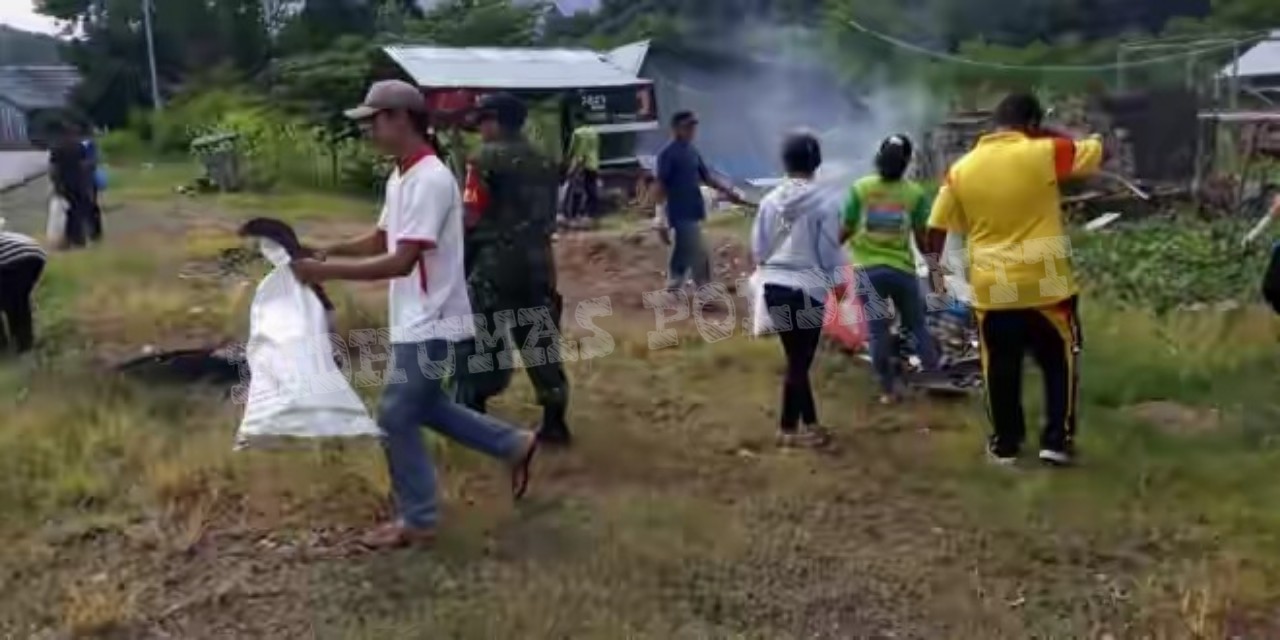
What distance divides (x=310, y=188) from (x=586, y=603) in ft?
44.7

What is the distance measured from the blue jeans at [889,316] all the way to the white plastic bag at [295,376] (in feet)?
7.99

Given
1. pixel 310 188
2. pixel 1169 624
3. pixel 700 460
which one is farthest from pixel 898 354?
pixel 310 188

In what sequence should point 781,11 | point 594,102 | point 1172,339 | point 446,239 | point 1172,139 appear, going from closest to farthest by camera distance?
point 446,239 < point 1172,339 < point 781,11 < point 1172,139 < point 594,102

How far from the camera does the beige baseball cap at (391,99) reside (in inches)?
151

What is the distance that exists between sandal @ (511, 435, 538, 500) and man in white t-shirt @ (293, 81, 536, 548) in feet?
0.91

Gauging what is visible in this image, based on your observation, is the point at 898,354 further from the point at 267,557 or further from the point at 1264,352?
the point at 267,557

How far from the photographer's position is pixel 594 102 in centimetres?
1620

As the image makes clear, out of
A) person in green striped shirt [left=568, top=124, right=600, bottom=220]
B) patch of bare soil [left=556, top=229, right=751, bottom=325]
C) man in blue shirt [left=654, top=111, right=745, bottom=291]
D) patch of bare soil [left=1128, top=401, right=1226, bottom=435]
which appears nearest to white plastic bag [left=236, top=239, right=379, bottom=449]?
patch of bare soil [left=1128, top=401, right=1226, bottom=435]

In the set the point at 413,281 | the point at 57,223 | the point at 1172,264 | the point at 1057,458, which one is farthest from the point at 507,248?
the point at 57,223

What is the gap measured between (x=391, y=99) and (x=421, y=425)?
0.95 meters

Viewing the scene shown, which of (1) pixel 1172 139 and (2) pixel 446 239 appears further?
(1) pixel 1172 139

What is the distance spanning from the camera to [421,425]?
156 inches

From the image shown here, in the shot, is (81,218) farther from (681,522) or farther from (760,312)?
(681,522)

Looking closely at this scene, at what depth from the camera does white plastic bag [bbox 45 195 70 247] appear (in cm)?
1148
